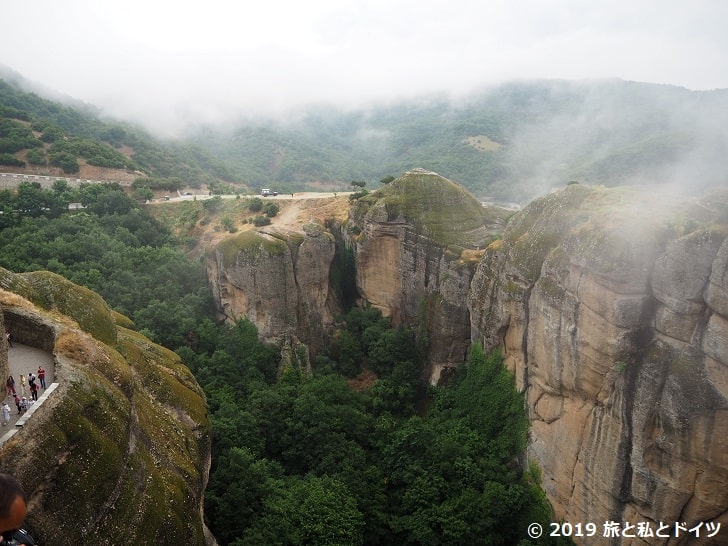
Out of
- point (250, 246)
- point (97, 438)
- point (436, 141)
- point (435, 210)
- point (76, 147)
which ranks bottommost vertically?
point (436, 141)

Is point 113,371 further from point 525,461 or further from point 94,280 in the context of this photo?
point 94,280

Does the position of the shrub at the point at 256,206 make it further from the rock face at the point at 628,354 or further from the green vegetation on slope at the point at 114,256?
the rock face at the point at 628,354

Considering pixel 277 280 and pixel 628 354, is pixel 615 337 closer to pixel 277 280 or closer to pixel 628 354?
pixel 628 354

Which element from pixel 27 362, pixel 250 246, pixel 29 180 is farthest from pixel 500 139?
pixel 27 362

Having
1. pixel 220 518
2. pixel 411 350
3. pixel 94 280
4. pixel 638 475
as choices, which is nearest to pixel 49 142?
pixel 94 280

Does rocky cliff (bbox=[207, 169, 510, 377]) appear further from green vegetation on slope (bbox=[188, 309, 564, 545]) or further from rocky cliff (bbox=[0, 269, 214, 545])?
rocky cliff (bbox=[0, 269, 214, 545])

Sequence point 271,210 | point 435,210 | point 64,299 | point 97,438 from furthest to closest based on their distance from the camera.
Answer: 1. point 271,210
2. point 435,210
3. point 64,299
4. point 97,438

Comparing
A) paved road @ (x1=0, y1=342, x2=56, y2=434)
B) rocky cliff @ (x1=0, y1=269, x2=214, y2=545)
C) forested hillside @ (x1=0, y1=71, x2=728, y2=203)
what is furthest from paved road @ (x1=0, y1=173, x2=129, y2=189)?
paved road @ (x1=0, y1=342, x2=56, y2=434)
